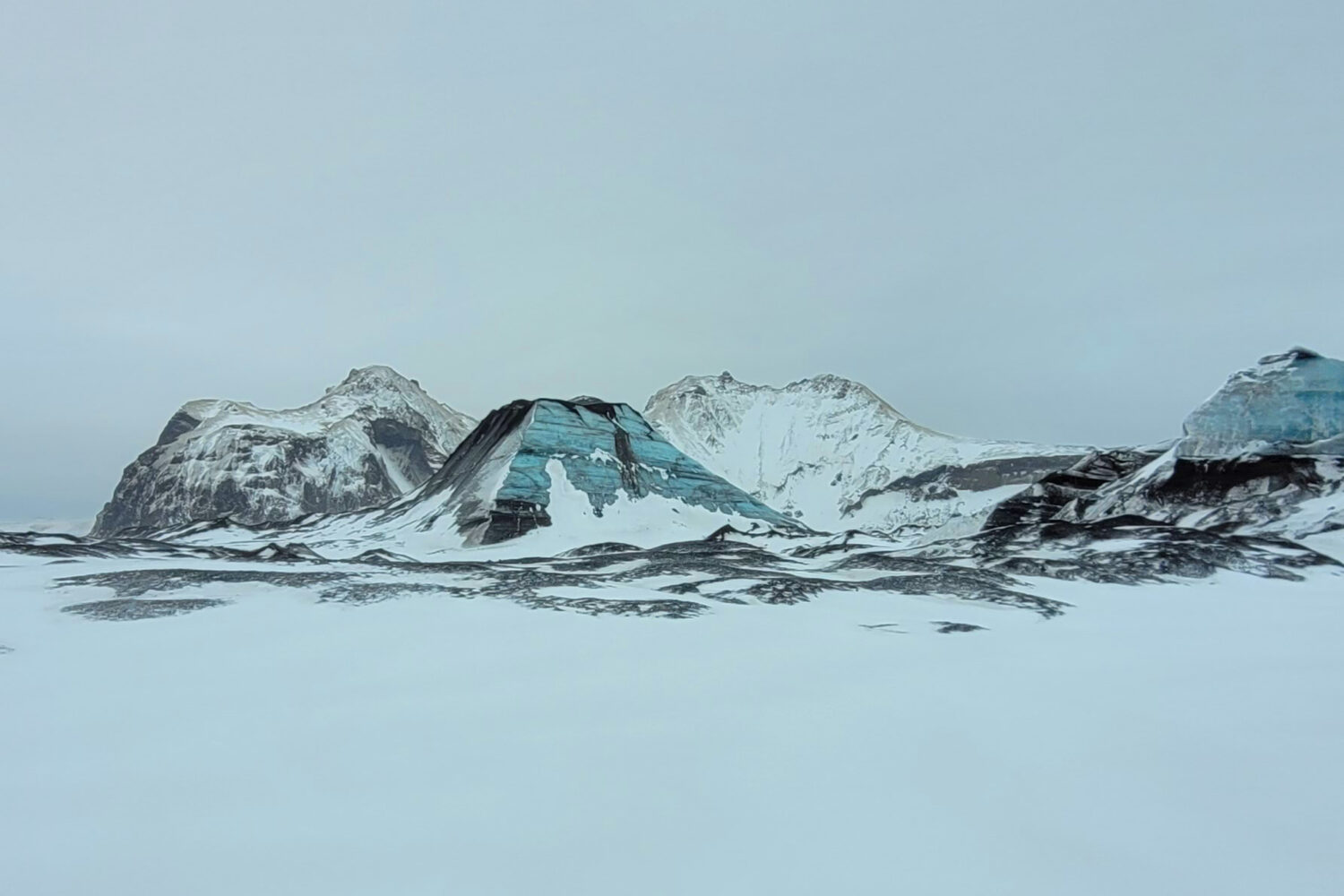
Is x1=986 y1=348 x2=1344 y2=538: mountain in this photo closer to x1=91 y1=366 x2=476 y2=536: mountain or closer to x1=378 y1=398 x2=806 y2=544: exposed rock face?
x1=378 y1=398 x2=806 y2=544: exposed rock face

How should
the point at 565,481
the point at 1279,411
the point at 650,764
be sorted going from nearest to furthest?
1. the point at 650,764
2. the point at 1279,411
3. the point at 565,481

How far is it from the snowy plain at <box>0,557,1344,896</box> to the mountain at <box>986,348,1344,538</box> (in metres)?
31.7

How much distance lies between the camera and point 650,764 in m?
5.61

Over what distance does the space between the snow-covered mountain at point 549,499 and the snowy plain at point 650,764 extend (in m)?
37.1

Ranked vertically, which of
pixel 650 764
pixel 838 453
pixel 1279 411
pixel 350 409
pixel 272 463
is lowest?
pixel 650 764

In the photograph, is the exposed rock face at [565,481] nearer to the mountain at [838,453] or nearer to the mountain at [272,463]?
the mountain at [272,463]

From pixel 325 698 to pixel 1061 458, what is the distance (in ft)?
460

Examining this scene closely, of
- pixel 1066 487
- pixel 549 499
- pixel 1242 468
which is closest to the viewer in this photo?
pixel 1242 468

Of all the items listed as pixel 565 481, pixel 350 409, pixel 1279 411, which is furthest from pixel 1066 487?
pixel 350 409

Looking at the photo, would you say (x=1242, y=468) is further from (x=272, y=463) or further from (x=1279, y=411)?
(x=272, y=463)

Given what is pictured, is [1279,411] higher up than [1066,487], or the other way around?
[1279,411]

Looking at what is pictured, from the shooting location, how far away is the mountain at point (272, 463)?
106438mm

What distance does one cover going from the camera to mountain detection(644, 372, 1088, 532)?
12631 cm

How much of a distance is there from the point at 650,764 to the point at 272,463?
120 m
